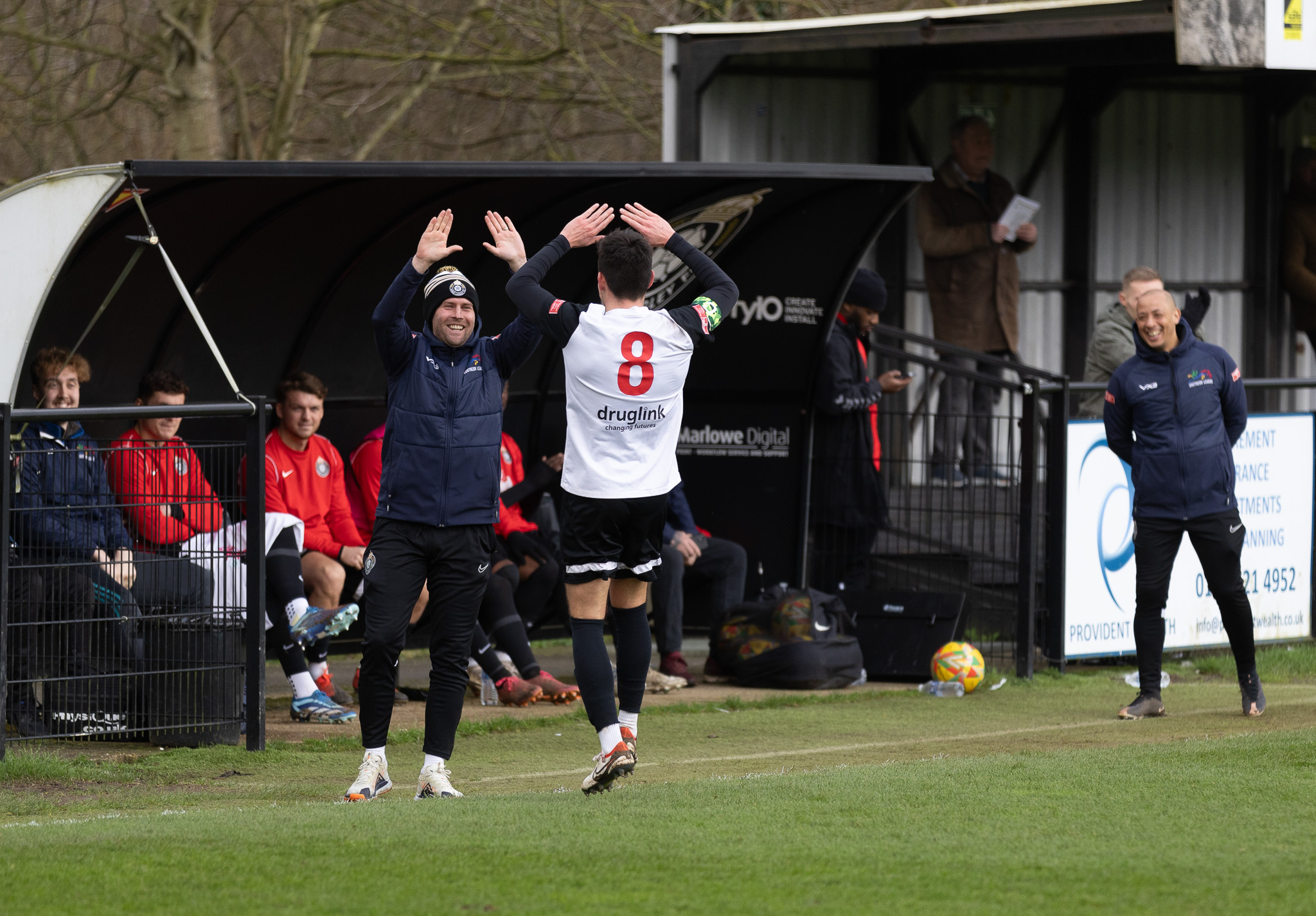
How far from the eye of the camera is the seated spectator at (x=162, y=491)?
23.3 ft

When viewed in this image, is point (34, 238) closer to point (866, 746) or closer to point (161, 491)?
point (161, 491)

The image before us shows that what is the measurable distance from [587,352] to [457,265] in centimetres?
393

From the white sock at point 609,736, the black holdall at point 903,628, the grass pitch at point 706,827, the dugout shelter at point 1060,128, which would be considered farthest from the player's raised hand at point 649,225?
the dugout shelter at point 1060,128

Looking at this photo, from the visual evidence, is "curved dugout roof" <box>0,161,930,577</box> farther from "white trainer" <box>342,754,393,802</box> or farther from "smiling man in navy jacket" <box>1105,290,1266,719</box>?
"white trainer" <box>342,754,393,802</box>

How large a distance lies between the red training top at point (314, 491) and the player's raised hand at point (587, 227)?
2732 mm

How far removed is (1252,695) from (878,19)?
16.5ft

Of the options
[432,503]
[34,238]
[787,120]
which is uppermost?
[787,120]

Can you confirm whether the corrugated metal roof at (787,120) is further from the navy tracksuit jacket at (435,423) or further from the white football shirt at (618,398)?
the white football shirt at (618,398)

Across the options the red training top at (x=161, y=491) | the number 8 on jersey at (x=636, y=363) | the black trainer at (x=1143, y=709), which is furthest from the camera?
the black trainer at (x=1143, y=709)

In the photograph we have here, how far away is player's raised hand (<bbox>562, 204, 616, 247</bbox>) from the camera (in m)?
6.11

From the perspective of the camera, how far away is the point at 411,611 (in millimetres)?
6078

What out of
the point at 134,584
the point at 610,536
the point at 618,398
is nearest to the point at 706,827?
the point at 610,536

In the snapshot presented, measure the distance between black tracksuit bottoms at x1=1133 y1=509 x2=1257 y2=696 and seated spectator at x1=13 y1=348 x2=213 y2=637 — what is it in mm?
4239

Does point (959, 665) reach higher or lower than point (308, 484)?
lower
